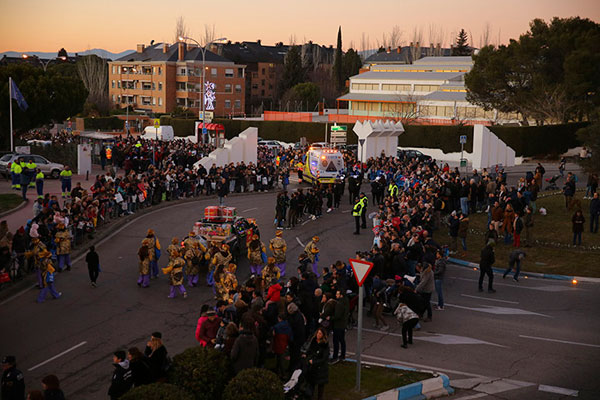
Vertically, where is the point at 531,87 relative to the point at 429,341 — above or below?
above

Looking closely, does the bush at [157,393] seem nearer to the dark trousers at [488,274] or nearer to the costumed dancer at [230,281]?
the costumed dancer at [230,281]

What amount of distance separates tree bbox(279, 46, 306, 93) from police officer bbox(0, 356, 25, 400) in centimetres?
10601

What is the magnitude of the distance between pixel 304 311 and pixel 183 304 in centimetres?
442

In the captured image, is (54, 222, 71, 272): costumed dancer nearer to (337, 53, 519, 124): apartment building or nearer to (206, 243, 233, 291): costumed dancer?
(206, 243, 233, 291): costumed dancer

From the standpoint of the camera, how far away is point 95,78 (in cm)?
10712

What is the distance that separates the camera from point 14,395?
9891 millimetres

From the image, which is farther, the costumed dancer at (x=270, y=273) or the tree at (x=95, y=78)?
the tree at (x=95, y=78)

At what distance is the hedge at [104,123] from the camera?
84.9 m

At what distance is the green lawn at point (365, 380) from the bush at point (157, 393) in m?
3.31

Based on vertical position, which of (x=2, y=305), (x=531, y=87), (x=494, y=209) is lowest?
(x=2, y=305)

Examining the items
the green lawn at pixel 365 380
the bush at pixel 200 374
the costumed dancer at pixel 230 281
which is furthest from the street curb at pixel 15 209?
the bush at pixel 200 374

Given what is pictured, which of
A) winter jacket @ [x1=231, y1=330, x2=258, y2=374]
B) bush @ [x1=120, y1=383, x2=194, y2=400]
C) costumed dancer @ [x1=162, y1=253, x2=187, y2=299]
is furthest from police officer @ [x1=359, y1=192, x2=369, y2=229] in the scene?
bush @ [x1=120, y1=383, x2=194, y2=400]

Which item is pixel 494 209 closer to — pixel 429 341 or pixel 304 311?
pixel 429 341

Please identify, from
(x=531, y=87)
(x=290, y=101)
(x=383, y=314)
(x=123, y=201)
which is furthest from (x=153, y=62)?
(x=383, y=314)
